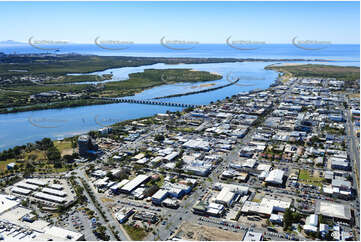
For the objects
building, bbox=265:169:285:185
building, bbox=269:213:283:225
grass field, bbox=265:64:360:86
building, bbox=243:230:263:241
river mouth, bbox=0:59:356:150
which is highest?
grass field, bbox=265:64:360:86

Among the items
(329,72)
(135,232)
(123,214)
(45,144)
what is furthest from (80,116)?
(329,72)

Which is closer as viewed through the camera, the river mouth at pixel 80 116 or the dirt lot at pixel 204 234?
the dirt lot at pixel 204 234

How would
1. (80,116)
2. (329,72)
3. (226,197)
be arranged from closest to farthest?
(226,197), (80,116), (329,72)

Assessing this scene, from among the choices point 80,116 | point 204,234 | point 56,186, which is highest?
point 204,234

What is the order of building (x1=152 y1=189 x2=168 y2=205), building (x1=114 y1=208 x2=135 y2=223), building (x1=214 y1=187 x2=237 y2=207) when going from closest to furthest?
building (x1=114 y1=208 x2=135 y2=223) → building (x1=214 y1=187 x2=237 y2=207) → building (x1=152 y1=189 x2=168 y2=205)

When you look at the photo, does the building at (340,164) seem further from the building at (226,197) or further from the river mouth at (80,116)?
the river mouth at (80,116)

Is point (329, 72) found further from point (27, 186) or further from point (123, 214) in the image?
point (27, 186)

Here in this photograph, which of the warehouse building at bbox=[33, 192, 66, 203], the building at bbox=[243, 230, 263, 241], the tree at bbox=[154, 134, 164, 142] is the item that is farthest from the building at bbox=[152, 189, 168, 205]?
the tree at bbox=[154, 134, 164, 142]

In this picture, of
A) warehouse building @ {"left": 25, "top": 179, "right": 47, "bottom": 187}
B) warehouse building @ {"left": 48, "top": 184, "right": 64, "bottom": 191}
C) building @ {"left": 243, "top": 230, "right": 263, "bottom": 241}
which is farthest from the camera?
→ warehouse building @ {"left": 25, "top": 179, "right": 47, "bottom": 187}

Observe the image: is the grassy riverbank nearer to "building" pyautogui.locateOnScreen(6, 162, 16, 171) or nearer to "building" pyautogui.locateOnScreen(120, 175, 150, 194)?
"building" pyautogui.locateOnScreen(6, 162, 16, 171)

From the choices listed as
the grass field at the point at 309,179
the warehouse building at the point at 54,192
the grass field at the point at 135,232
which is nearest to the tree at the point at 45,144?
the warehouse building at the point at 54,192
